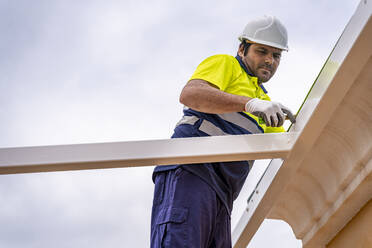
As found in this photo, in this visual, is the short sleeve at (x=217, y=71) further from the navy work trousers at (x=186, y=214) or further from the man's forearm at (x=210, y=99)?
the navy work trousers at (x=186, y=214)

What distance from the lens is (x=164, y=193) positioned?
2.98m

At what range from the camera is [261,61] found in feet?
11.6

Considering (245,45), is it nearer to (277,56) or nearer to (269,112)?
(277,56)

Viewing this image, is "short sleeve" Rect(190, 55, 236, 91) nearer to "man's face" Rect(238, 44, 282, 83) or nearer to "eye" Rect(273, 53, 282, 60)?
"man's face" Rect(238, 44, 282, 83)

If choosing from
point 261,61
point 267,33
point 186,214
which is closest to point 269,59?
point 261,61

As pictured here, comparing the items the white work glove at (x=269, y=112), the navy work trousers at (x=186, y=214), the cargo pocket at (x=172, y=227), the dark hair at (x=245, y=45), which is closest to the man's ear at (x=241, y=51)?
the dark hair at (x=245, y=45)

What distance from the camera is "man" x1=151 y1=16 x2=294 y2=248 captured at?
9.14ft

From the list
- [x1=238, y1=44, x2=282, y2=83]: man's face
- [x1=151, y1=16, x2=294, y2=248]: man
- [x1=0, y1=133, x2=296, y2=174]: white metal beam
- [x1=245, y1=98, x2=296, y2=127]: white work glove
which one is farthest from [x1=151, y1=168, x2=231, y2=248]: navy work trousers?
[x1=238, y1=44, x2=282, y2=83]: man's face

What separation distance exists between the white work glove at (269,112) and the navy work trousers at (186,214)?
49 cm

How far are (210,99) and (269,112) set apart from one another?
0.33 m

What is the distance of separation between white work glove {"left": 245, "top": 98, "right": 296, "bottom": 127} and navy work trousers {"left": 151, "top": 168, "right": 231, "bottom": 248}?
487 millimetres

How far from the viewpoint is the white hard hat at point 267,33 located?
11.8ft

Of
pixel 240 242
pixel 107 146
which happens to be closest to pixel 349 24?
pixel 107 146

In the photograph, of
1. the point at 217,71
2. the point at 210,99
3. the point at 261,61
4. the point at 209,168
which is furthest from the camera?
the point at 261,61
